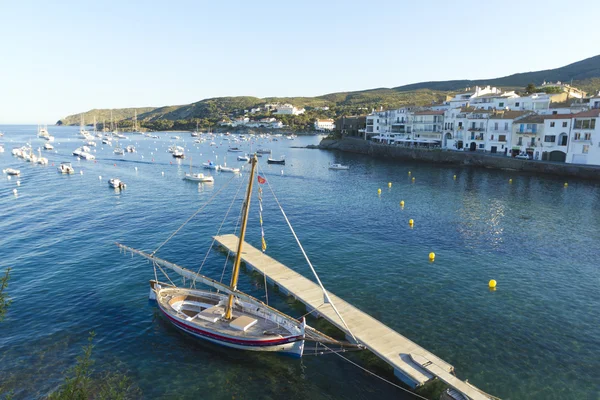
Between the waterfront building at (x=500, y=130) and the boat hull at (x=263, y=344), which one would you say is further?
the waterfront building at (x=500, y=130)

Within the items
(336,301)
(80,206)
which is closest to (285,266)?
(336,301)

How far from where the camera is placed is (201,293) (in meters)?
31.3

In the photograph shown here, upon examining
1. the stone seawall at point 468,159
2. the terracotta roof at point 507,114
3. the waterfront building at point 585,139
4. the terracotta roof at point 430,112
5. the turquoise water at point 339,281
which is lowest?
the turquoise water at point 339,281

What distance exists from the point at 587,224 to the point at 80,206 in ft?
269

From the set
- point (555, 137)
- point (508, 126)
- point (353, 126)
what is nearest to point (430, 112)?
point (508, 126)

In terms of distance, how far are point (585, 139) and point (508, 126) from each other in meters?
21.3

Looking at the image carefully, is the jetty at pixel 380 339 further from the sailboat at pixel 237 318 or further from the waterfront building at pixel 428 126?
the waterfront building at pixel 428 126

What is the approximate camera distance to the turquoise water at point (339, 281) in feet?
79.1

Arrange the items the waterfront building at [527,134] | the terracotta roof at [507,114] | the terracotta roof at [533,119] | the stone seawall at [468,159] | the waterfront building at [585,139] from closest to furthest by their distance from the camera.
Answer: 1. the waterfront building at [585,139]
2. the stone seawall at [468,159]
3. the terracotta roof at [533,119]
4. the waterfront building at [527,134]
5. the terracotta roof at [507,114]

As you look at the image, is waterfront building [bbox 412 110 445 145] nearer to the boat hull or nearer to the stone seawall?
the stone seawall

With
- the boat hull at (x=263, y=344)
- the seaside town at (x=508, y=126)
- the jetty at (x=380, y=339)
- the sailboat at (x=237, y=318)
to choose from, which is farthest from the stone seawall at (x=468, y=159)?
the boat hull at (x=263, y=344)

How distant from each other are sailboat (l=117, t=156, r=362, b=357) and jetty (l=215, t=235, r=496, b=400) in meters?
2.03

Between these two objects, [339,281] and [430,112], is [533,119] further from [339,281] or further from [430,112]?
[339,281]

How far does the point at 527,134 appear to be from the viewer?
104 meters
